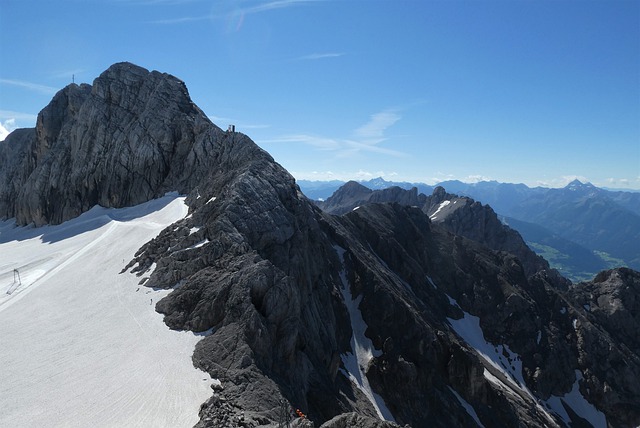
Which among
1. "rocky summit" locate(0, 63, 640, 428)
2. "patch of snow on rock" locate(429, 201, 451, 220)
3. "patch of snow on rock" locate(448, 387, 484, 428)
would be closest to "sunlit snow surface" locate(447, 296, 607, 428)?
"rocky summit" locate(0, 63, 640, 428)

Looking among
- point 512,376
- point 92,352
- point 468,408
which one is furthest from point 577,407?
point 92,352

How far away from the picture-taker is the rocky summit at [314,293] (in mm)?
27109

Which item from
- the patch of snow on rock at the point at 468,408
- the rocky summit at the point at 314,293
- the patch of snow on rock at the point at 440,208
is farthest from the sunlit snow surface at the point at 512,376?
the patch of snow on rock at the point at 440,208

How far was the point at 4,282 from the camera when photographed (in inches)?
1688

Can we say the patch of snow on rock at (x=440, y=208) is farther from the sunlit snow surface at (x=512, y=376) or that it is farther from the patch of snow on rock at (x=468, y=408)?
the patch of snow on rock at (x=468, y=408)

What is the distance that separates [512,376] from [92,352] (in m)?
79.4

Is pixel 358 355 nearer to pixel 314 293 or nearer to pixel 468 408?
pixel 314 293

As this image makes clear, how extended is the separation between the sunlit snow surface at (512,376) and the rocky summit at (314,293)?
1.18 ft

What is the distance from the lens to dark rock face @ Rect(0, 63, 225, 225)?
223 feet

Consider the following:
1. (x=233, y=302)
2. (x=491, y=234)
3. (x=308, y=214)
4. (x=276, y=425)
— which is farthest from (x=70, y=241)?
(x=491, y=234)

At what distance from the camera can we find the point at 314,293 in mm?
45344

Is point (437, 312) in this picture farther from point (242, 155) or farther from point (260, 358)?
point (260, 358)

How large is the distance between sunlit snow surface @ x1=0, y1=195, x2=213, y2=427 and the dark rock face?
79.9ft

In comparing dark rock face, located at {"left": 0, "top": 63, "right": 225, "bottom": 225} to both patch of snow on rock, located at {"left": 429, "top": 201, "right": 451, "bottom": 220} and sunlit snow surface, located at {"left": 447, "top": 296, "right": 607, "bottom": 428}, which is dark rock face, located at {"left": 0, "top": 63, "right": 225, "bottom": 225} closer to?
sunlit snow surface, located at {"left": 447, "top": 296, "right": 607, "bottom": 428}
